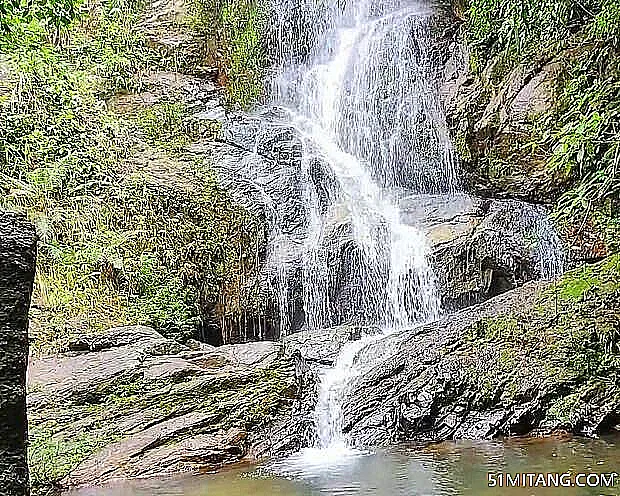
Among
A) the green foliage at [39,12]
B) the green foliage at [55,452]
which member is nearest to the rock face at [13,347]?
the green foliage at [39,12]

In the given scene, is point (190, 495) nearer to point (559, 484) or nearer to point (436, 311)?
point (559, 484)

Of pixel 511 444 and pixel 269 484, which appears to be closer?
pixel 269 484

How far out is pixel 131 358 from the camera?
6734 millimetres

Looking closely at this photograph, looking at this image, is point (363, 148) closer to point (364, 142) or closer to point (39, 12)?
point (364, 142)

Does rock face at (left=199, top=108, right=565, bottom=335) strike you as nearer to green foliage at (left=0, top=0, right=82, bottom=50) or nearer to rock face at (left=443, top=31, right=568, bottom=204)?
rock face at (left=443, top=31, right=568, bottom=204)

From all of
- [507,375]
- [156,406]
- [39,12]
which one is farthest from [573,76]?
[39,12]

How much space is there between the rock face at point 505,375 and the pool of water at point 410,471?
0.39 m

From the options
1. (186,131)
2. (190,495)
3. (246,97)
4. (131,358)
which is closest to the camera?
(190,495)

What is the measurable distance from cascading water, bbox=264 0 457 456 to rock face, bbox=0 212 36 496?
4.34 m

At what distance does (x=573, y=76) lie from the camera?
341 inches

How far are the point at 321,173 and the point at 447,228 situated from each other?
2302 mm

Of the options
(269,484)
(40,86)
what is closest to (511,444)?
(269,484)

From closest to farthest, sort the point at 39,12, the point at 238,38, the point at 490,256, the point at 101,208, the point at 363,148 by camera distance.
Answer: the point at 39,12, the point at 490,256, the point at 101,208, the point at 363,148, the point at 238,38

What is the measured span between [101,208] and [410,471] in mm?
6713
